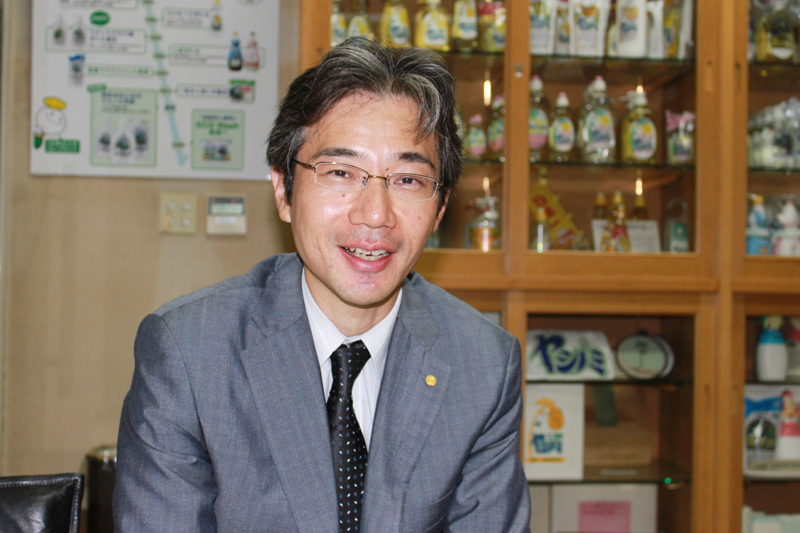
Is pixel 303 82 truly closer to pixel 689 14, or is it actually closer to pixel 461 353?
pixel 461 353

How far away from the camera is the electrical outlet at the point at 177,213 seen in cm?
217

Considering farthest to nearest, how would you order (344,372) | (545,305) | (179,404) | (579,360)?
(579,360) < (545,305) < (344,372) < (179,404)

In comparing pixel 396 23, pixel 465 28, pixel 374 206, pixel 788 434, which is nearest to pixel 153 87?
pixel 396 23

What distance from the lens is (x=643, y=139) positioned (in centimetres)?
212

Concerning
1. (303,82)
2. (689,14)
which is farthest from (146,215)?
(689,14)

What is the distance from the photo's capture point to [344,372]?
1.05 metres

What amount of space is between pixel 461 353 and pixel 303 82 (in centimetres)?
57

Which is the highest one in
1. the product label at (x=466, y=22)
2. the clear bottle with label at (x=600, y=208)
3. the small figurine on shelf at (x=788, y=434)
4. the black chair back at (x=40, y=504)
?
the product label at (x=466, y=22)

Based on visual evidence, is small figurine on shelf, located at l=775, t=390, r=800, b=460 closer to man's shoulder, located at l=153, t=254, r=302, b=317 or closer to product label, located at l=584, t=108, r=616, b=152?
product label, located at l=584, t=108, r=616, b=152

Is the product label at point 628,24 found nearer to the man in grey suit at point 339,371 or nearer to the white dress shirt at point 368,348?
the man in grey suit at point 339,371

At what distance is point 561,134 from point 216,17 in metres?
1.29

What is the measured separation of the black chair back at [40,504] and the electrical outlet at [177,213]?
137 cm

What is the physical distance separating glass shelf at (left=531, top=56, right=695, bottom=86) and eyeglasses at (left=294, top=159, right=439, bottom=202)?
1.23m

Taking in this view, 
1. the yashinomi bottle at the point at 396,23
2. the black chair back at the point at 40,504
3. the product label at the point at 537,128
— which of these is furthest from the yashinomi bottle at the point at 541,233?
the black chair back at the point at 40,504
